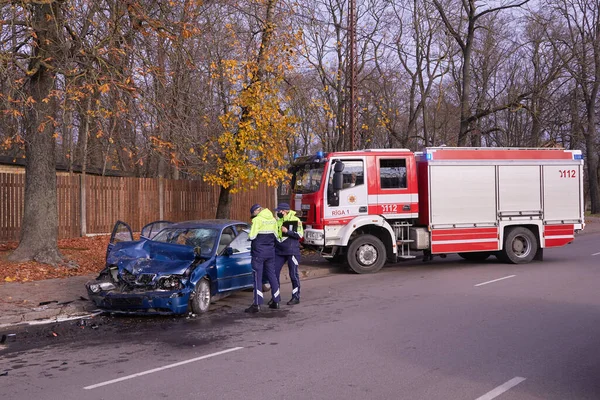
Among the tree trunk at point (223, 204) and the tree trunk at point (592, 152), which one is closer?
the tree trunk at point (223, 204)

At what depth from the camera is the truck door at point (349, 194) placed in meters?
14.3

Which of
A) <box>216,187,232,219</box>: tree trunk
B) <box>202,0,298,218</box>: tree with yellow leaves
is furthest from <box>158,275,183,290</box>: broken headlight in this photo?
<box>216,187,232,219</box>: tree trunk

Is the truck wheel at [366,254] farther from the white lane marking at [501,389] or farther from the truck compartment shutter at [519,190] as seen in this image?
the white lane marking at [501,389]

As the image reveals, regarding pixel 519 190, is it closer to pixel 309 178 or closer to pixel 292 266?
pixel 309 178

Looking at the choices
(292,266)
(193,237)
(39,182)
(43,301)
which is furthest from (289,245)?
(39,182)

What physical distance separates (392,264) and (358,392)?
11609 mm

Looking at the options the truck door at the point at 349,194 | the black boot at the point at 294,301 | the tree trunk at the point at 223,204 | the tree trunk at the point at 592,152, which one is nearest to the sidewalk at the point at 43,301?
the black boot at the point at 294,301

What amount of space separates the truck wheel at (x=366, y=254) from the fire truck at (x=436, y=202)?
0.08 ft

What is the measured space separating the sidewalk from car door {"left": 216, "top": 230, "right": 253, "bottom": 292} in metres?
2.29

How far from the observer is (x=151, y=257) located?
1028 centimetres

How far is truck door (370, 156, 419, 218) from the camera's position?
14.7 metres

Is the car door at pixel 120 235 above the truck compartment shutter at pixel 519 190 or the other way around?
the other way around

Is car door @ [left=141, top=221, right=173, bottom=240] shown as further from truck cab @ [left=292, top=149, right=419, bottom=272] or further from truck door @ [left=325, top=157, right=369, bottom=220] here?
truck door @ [left=325, top=157, right=369, bottom=220]

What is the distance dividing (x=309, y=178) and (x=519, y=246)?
6.07 metres
